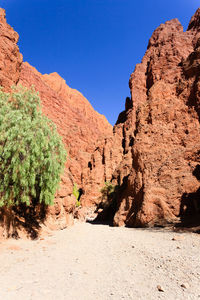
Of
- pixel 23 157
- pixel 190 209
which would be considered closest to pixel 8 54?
pixel 23 157

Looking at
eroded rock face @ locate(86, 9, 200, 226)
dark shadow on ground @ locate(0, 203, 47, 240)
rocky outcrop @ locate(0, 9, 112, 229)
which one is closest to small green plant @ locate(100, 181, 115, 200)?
rocky outcrop @ locate(0, 9, 112, 229)

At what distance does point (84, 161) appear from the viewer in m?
54.2

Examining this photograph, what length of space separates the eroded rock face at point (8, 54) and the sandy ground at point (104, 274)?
24176mm

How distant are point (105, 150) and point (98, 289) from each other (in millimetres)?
41286

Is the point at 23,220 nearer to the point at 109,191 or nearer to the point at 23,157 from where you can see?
the point at 23,157

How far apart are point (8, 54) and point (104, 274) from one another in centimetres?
3305

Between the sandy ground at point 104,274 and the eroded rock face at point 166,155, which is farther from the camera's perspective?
the eroded rock face at point 166,155

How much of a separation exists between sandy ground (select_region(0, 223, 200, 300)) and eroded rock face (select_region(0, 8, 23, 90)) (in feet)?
79.3

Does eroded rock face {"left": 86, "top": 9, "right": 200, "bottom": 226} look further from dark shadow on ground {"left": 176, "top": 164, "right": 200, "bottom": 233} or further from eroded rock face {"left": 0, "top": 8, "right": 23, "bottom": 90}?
eroded rock face {"left": 0, "top": 8, "right": 23, "bottom": 90}

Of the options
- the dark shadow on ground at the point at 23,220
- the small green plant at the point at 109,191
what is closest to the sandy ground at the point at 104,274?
the dark shadow on ground at the point at 23,220

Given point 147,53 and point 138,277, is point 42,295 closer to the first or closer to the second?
point 138,277

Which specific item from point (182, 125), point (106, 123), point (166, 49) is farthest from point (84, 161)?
point (106, 123)

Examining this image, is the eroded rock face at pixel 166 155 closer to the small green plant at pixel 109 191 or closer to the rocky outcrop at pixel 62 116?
the rocky outcrop at pixel 62 116

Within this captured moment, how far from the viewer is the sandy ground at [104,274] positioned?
3330 millimetres
